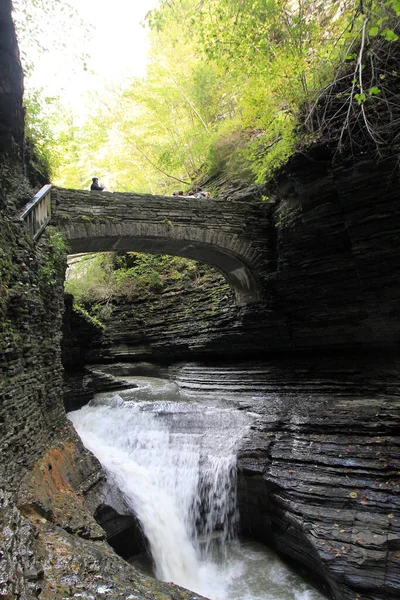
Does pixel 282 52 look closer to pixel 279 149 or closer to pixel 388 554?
pixel 279 149

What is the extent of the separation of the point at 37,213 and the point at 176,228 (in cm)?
336

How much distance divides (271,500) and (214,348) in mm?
5674

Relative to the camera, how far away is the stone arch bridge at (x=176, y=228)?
8.18 m

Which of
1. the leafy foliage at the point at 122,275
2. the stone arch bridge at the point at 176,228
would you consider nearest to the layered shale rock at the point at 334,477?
the stone arch bridge at the point at 176,228

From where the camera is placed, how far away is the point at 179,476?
6602 mm

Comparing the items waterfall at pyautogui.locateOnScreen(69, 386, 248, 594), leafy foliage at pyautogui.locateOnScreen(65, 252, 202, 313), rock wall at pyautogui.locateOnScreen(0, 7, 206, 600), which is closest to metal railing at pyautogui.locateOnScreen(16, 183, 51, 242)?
rock wall at pyautogui.locateOnScreen(0, 7, 206, 600)

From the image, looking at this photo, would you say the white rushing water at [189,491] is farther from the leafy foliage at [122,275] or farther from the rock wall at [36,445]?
the leafy foliage at [122,275]

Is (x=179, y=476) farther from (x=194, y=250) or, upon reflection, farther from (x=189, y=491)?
(x=194, y=250)

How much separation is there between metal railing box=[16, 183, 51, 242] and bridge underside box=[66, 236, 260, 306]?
93cm

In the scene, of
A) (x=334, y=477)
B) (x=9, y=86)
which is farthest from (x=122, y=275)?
(x=334, y=477)

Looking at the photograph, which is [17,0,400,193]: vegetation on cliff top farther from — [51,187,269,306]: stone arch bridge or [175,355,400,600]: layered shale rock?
[175,355,400,600]: layered shale rock

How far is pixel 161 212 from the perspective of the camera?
8.99m

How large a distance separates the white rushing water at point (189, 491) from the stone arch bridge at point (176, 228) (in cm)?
413

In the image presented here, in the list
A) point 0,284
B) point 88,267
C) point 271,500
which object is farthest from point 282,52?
point 88,267
